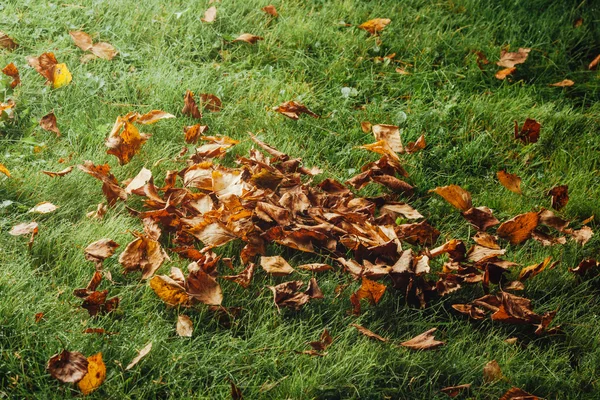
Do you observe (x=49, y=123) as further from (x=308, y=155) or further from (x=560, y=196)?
(x=560, y=196)

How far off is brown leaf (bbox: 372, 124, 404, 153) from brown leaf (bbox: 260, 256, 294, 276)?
976 mm

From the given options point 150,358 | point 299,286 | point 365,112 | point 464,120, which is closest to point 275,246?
point 299,286

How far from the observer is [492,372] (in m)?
2.04

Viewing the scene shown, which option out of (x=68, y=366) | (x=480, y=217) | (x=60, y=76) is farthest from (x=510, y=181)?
(x=60, y=76)

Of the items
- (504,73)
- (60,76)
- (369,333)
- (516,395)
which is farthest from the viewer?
(504,73)

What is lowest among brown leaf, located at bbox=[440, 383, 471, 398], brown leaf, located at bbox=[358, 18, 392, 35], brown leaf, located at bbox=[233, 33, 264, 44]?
brown leaf, located at bbox=[440, 383, 471, 398]

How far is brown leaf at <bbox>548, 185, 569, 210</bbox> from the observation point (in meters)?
2.80

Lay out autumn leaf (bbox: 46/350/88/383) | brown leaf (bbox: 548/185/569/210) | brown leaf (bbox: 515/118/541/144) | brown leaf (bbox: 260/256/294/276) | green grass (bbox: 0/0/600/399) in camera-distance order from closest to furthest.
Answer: autumn leaf (bbox: 46/350/88/383)
green grass (bbox: 0/0/600/399)
brown leaf (bbox: 260/256/294/276)
brown leaf (bbox: 548/185/569/210)
brown leaf (bbox: 515/118/541/144)

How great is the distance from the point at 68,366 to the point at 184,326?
1.20 ft

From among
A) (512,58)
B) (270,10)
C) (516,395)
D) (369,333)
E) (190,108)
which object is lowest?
(516,395)

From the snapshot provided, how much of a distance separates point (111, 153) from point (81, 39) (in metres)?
0.99

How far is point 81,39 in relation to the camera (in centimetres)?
338

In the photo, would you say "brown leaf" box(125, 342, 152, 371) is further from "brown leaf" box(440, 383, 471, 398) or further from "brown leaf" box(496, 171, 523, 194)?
"brown leaf" box(496, 171, 523, 194)

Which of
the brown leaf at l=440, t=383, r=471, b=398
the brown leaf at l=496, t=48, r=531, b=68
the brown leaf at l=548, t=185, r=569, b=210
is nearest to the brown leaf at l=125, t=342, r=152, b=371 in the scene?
the brown leaf at l=440, t=383, r=471, b=398
